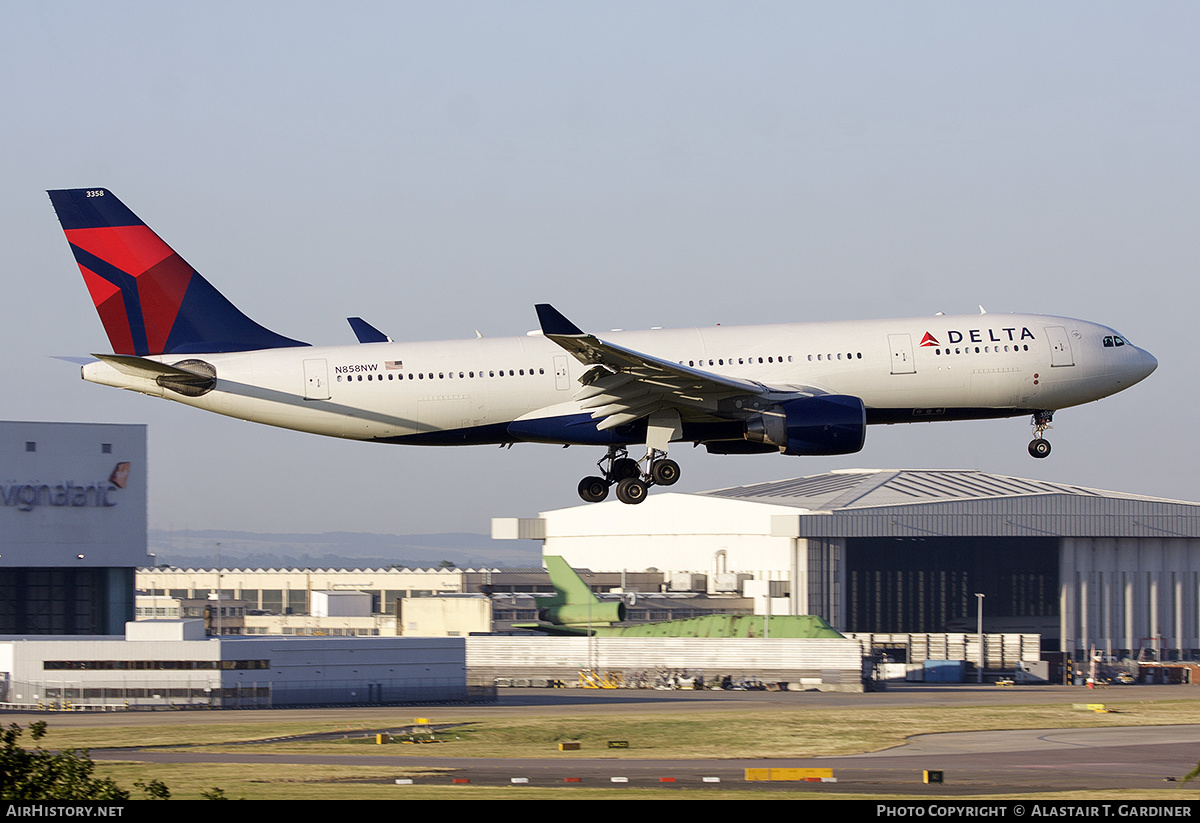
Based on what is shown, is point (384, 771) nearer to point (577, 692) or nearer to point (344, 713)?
point (344, 713)

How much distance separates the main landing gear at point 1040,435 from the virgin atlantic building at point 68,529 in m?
75.0

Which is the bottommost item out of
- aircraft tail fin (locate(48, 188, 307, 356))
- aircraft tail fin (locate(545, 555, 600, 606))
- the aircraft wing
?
aircraft tail fin (locate(545, 555, 600, 606))

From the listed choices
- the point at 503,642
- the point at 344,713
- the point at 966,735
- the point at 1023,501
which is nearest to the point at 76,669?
the point at 344,713

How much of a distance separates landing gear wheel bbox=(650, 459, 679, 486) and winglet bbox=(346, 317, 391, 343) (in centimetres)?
970

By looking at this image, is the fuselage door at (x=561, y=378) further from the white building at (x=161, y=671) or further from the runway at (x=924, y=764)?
the white building at (x=161, y=671)

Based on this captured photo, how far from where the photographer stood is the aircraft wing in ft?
137

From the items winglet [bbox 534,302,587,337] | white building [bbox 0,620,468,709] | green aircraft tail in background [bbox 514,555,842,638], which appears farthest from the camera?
green aircraft tail in background [bbox 514,555,842,638]

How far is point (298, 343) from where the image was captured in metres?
47.8

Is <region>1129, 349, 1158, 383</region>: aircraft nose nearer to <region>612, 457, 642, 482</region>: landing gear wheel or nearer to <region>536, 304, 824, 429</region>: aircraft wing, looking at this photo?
<region>536, 304, 824, 429</region>: aircraft wing

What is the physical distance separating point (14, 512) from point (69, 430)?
7470 mm

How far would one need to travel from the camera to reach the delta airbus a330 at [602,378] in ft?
148

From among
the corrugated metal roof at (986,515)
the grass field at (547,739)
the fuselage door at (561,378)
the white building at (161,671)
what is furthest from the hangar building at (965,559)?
the fuselage door at (561,378)

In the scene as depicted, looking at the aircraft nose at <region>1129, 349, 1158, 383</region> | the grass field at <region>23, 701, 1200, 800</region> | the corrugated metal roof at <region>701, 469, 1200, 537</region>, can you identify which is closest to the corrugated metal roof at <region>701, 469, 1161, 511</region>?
the corrugated metal roof at <region>701, 469, 1200, 537</region>

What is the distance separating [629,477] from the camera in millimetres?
48219
